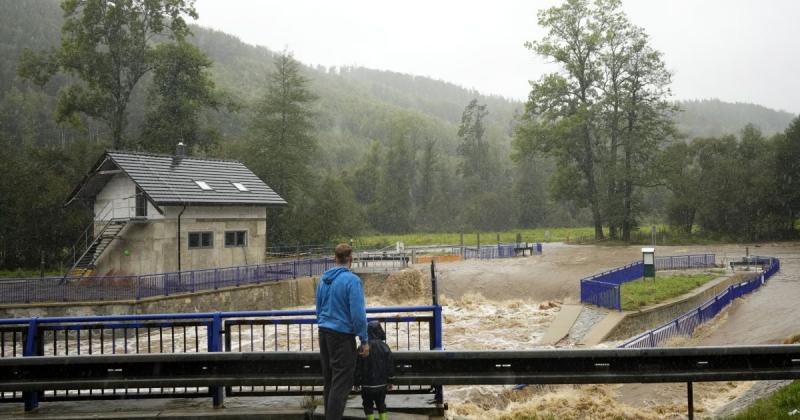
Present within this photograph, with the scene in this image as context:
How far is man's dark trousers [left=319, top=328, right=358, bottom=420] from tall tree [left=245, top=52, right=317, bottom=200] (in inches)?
1838

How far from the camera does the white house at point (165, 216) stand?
1110 inches

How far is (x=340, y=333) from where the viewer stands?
6.28 metres

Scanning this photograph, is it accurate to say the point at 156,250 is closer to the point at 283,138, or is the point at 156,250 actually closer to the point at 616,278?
the point at 616,278

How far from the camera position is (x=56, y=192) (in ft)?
124

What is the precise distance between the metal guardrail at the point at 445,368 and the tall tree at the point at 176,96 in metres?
38.4

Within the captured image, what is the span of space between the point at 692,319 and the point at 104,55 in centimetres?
4068

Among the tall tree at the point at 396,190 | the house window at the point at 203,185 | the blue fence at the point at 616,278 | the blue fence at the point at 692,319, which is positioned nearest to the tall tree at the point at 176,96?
the house window at the point at 203,185

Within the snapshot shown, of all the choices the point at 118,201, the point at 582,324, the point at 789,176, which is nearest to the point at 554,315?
the point at 582,324

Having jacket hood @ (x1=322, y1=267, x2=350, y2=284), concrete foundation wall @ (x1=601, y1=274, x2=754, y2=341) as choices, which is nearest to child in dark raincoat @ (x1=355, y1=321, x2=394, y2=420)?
jacket hood @ (x1=322, y1=267, x2=350, y2=284)

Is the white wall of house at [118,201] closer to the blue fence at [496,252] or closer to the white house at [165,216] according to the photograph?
the white house at [165,216]

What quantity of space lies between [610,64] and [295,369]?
54.0 metres

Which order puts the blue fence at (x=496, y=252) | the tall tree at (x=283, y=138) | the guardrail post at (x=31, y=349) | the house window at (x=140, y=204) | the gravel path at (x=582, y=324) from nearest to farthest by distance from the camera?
1. the guardrail post at (x=31, y=349)
2. the gravel path at (x=582, y=324)
3. the house window at (x=140, y=204)
4. the blue fence at (x=496, y=252)
5. the tall tree at (x=283, y=138)

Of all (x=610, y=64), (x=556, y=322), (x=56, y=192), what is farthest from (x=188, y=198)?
(x=610, y=64)

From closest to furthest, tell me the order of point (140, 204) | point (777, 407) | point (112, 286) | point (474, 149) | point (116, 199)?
point (777, 407)
point (112, 286)
point (140, 204)
point (116, 199)
point (474, 149)
